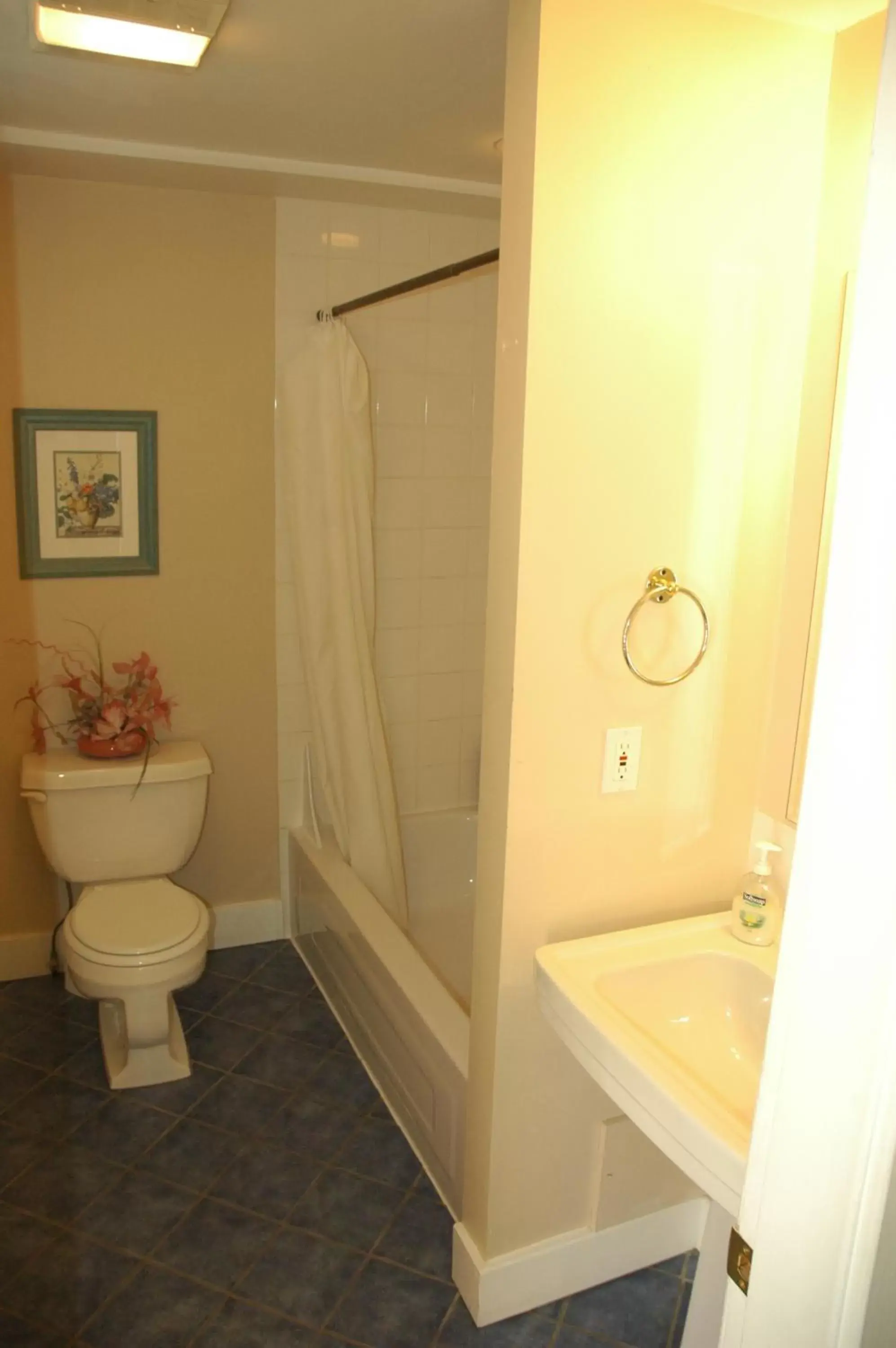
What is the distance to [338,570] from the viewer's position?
9.16 ft

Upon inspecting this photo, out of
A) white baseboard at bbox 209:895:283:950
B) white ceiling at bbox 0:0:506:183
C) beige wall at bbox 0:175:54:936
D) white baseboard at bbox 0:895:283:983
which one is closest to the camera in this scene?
white ceiling at bbox 0:0:506:183

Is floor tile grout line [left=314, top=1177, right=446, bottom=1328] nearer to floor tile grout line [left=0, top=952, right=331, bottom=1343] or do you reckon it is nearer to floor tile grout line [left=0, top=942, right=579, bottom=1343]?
floor tile grout line [left=0, top=942, right=579, bottom=1343]

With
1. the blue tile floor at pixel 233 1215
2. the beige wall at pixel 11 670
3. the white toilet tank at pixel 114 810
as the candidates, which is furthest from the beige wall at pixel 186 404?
the blue tile floor at pixel 233 1215

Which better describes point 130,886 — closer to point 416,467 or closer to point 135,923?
point 135,923

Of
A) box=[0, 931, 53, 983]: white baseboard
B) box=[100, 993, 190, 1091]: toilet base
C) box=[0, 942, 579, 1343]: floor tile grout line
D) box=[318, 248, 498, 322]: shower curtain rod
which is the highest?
box=[318, 248, 498, 322]: shower curtain rod

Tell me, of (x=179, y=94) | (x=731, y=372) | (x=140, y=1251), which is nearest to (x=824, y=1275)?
(x=731, y=372)

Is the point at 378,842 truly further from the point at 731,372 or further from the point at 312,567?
the point at 731,372

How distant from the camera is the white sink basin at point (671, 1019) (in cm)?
136

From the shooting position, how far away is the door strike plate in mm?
686

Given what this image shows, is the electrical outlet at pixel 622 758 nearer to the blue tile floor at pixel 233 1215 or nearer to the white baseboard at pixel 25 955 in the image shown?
the blue tile floor at pixel 233 1215

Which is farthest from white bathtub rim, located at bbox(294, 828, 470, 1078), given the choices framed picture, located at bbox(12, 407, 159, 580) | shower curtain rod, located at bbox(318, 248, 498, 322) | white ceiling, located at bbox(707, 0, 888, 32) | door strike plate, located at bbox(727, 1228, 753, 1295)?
white ceiling, located at bbox(707, 0, 888, 32)

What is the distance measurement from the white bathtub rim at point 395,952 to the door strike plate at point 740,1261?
1.32m

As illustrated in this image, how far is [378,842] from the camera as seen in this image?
296cm

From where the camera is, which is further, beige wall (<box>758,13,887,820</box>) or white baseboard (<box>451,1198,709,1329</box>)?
white baseboard (<box>451,1198,709,1329</box>)
